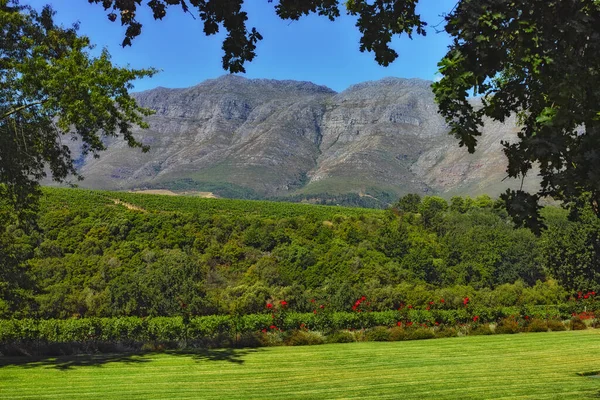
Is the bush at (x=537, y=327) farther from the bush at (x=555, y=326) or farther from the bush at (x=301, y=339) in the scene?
the bush at (x=301, y=339)

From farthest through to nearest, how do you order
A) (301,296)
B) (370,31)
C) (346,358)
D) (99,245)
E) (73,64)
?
(99,245), (301,296), (346,358), (73,64), (370,31)

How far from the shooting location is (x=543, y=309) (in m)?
32.0

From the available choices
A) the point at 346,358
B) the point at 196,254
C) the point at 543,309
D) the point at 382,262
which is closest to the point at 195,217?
the point at 196,254

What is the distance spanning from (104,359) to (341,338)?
1130 centimetres

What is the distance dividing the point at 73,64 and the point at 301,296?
25.9 metres

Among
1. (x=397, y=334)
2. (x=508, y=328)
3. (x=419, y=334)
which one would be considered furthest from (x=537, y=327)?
(x=397, y=334)

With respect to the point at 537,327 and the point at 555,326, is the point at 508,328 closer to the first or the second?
the point at 537,327

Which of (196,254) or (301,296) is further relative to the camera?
(196,254)

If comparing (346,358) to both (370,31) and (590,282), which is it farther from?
(590,282)

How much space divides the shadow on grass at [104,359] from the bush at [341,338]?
5.87 metres

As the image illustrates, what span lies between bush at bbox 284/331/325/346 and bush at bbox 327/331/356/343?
43 centimetres

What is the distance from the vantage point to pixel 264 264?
46.8m

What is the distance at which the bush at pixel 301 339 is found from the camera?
73.7 ft

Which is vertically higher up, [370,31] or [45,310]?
[370,31]
